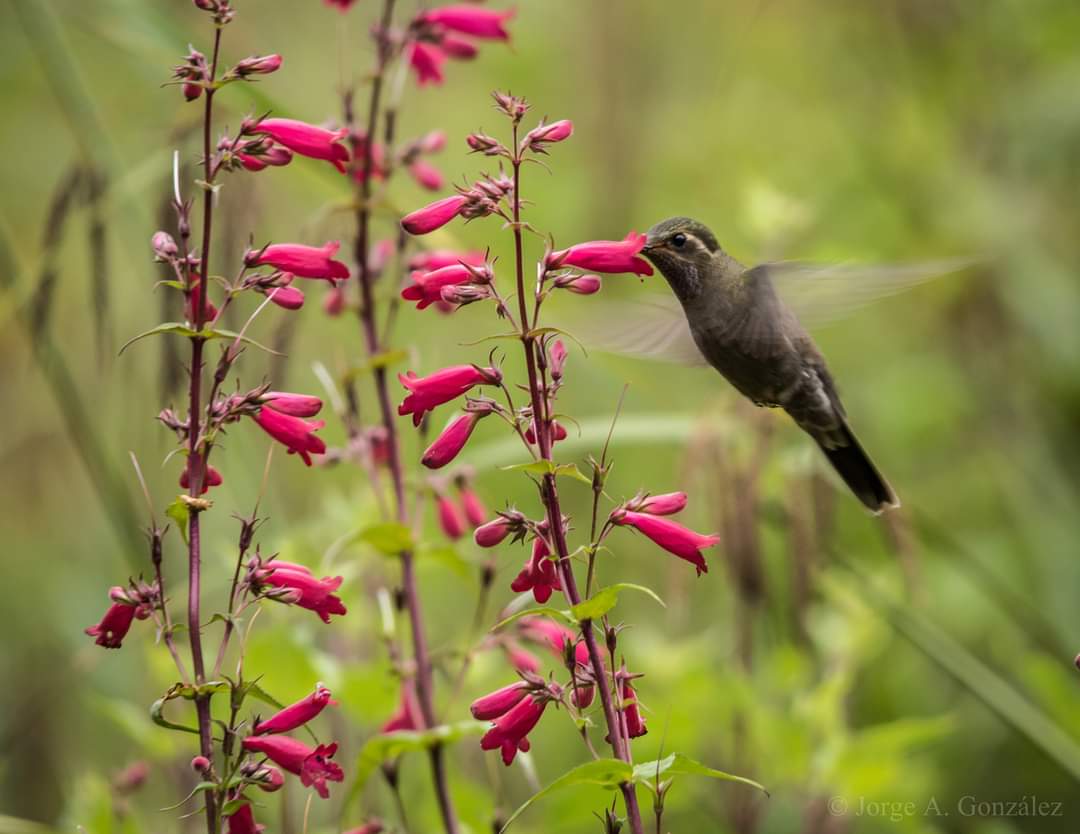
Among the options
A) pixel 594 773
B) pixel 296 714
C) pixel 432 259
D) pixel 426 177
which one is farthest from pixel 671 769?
pixel 426 177

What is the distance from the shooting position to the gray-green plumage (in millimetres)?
3396

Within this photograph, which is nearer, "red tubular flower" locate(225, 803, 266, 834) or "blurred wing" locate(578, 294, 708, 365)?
"red tubular flower" locate(225, 803, 266, 834)

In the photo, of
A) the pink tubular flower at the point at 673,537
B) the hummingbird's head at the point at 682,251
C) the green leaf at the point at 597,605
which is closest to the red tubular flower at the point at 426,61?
the hummingbird's head at the point at 682,251

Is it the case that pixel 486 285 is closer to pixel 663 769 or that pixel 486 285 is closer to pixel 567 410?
pixel 663 769

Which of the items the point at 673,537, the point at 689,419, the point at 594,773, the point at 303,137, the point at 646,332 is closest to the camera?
the point at 594,773

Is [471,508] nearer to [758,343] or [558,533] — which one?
[758,343]

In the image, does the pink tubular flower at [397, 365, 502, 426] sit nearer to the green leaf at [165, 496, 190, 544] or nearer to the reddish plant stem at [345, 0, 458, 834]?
the green leaf at [165, 496, 190, 544]

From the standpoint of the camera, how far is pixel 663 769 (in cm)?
198

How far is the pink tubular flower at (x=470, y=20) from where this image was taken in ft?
11.2

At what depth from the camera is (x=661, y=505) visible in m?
2.38

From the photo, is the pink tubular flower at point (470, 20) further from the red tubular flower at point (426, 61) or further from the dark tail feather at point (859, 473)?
the dark tail feather at point (859, 473)

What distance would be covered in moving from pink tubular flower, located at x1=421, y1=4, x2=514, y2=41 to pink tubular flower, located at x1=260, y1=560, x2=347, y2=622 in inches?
69.5

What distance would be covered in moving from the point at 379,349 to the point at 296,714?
1.21 meters

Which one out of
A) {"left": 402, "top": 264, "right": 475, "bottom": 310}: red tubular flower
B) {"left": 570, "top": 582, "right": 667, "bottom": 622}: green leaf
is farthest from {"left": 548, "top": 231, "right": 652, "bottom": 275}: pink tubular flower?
{"left": 570, "top": 582, "right": 667, "bottom": 622}: green leaf
